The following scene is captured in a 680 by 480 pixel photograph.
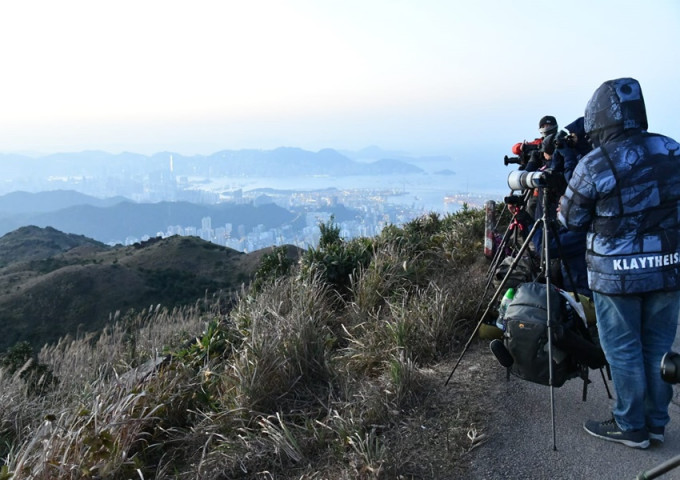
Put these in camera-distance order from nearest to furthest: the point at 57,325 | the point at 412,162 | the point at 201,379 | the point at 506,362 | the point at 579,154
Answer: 1. the point at 506,362
2. the point at 201,379
3. the point at 579,154
4. the point at 57,325
5. the point at 412,162

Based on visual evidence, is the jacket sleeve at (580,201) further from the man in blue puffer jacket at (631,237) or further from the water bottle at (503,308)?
the water bottle at (503,308)

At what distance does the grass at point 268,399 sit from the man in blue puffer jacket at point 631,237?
3.16ft

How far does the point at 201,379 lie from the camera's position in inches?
154

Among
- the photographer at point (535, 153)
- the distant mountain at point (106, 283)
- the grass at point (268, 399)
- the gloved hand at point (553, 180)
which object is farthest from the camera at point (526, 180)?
the distant mountain at point (106, 283)

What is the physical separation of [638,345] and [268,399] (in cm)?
225

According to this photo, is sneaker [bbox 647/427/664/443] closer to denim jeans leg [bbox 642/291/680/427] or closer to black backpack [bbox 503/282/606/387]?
denim jeans leg [bbox 642/291/680/427]

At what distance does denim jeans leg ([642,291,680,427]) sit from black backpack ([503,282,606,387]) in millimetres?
293

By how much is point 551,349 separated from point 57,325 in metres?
30.4

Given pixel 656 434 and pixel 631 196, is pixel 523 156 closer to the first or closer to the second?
pixel 631 196

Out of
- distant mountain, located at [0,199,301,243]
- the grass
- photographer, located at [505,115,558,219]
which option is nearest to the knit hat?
photographer, located at [505,115,558,219]

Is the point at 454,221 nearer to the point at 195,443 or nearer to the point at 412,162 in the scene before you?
the point at 195,443

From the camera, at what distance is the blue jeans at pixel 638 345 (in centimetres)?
258

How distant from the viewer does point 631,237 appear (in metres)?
2.48

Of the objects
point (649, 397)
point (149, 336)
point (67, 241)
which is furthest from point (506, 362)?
point (67, 241)
